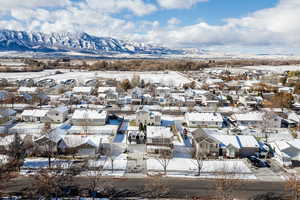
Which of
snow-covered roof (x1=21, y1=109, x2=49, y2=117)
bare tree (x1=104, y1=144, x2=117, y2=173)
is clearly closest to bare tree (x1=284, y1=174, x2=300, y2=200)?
bare tree (x1=104, y1=144, x2=117, y2=173)

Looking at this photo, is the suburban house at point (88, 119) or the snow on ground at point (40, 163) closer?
the snow on ground at point (40, 163)

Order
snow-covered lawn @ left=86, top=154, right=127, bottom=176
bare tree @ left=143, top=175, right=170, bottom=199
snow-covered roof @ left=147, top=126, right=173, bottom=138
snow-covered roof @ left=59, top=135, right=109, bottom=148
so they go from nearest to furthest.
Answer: bare tree @ left=143, top=175, right=170, bottom=199
snow-covered lawn @ left=86, top=154, right=127, bottom=176
snow-covered roof @ left=59, top=135, right=109, bottom=148
snow-covered roof @ left=147, top=126, right=173, bottom=138

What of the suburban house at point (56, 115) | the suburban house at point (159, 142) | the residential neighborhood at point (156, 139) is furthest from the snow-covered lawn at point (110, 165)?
the suburban house at point (56, 115)

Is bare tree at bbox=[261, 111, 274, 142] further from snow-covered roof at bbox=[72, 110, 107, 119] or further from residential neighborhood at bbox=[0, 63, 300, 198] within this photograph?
snow-covered roof at bbox=[72, 110, 107, 119]

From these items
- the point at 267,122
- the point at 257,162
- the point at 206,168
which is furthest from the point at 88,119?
the point at 267,122

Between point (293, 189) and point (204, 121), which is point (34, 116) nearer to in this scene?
point (204, 121)

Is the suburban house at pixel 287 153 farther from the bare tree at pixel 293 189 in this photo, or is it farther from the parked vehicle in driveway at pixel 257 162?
the bare tree at pixel 293 189
